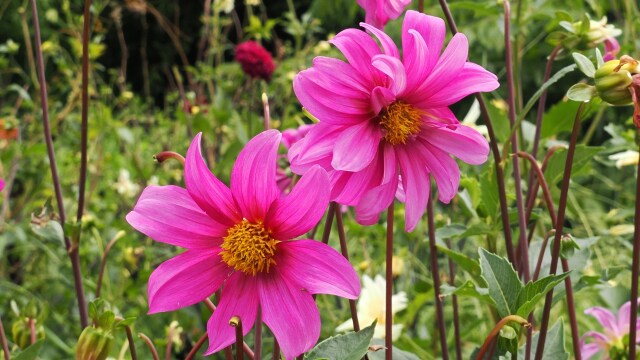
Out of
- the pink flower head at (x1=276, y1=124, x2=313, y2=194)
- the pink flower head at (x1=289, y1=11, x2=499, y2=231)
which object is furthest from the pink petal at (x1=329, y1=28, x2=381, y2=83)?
the pink flower head at (x1=276, y1=124, x2=313, y2=194)

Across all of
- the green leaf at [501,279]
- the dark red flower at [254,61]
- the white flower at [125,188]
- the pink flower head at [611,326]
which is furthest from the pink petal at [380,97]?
the white flower at [125,188]

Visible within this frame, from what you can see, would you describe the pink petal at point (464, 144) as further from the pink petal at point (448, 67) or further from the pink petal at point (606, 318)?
the pink petal at point (606, 318)

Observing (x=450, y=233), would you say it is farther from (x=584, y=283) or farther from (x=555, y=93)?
(x=555, y=93)

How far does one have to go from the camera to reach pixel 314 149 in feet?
1.24

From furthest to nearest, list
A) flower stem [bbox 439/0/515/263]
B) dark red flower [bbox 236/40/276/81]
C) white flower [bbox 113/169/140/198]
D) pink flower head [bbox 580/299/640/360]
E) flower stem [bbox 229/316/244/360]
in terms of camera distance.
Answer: white flower [bbox 113/169/140/198] < dark red flower [bbox 236/40/276/81] < pink flower head [bbox 580/299/640/360] < flower stem [bbox 439/0/515/263] < flower stem [bbox 229/316/244/360]

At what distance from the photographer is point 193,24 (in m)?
4.73

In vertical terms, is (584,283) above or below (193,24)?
below

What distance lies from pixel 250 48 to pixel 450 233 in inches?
32.8

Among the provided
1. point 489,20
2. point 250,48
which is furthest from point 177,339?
point 489,20

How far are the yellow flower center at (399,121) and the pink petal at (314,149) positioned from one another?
0.03 meters

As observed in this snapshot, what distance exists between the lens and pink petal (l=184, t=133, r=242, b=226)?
37 cm

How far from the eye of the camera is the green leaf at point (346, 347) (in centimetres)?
38

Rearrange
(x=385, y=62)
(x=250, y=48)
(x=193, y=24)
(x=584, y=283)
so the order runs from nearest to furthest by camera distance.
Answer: (x=385, y=62)
(x=584, y=283)
(x=250, y=48)
(x=193, y=24)

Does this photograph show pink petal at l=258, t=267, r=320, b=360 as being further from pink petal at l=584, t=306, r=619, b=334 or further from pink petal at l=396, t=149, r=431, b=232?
pink petal at l=584, t=306, r=619, b=334
